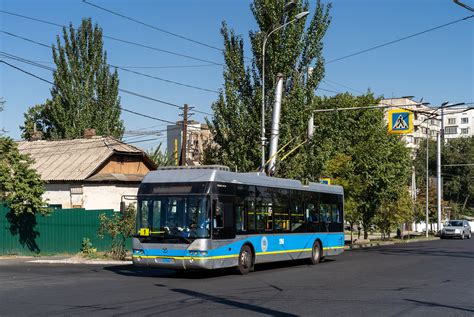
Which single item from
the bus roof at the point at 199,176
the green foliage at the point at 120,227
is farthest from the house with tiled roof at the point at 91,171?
the bus roof at the point at 199,176

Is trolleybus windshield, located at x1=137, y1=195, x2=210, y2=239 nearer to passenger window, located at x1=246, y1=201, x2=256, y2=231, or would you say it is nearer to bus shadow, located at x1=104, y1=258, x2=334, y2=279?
bus shadow, located at x1=104, y1=258, x2=334, y2=279

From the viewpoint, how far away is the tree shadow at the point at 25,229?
92.9 ft

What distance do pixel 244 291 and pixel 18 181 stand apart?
15.1 m

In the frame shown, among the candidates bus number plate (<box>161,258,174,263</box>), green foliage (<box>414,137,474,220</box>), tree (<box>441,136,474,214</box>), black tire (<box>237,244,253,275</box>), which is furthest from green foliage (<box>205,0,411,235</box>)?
tree (<box>441,136,474,214</box>)

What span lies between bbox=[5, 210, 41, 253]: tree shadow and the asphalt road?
19.3 ft

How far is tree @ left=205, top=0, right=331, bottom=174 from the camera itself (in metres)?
32.3

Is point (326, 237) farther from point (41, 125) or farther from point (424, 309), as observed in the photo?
point (41, 125)

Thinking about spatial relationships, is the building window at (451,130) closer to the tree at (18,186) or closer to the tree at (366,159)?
the tree at (366,159)

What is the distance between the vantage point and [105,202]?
37.4 meters

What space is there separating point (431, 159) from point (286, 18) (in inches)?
2912

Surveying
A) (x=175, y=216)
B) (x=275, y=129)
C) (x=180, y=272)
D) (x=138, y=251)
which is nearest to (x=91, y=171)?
(x=275, y=129)

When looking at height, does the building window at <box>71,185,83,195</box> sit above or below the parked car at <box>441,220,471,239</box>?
above

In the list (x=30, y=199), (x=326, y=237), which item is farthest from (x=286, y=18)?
(x=30, y=199)

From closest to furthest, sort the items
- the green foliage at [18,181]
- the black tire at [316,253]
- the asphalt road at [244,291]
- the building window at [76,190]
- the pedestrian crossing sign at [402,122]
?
1. the asphalt road at [244,291]
2. the black tire at [316,253]
3. the green foliage at [18,181]
4. the pedestrian crossing sign at [402,122]
5. the building window at [76,190]
